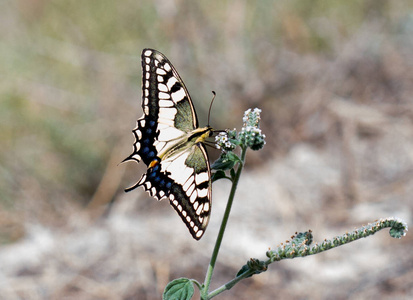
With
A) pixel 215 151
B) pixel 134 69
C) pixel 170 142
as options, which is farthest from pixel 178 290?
pixel 134 69

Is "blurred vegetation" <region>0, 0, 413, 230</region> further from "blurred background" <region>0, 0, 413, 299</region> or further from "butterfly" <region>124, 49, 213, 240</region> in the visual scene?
"butterfly" <region>124, 49, 213, 240</region>

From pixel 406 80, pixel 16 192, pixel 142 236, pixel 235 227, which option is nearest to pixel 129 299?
pixel 142 236

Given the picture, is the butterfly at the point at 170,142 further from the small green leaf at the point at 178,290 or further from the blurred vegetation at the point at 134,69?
the blurred vegetation at the point at 134,69

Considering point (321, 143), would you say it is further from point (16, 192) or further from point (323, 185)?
point (16, 192)

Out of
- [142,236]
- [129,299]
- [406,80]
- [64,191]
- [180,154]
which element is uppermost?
[64,191]

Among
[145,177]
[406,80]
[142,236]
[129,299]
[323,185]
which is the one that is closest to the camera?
[145,177]

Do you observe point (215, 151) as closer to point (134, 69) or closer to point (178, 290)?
point (134, 69)

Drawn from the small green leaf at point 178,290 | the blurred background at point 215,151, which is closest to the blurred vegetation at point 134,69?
the blurred background at point 215,151

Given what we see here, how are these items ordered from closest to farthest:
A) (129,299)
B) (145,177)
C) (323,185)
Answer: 1. (145,177)
2. (129,299)
3. (323,185)
